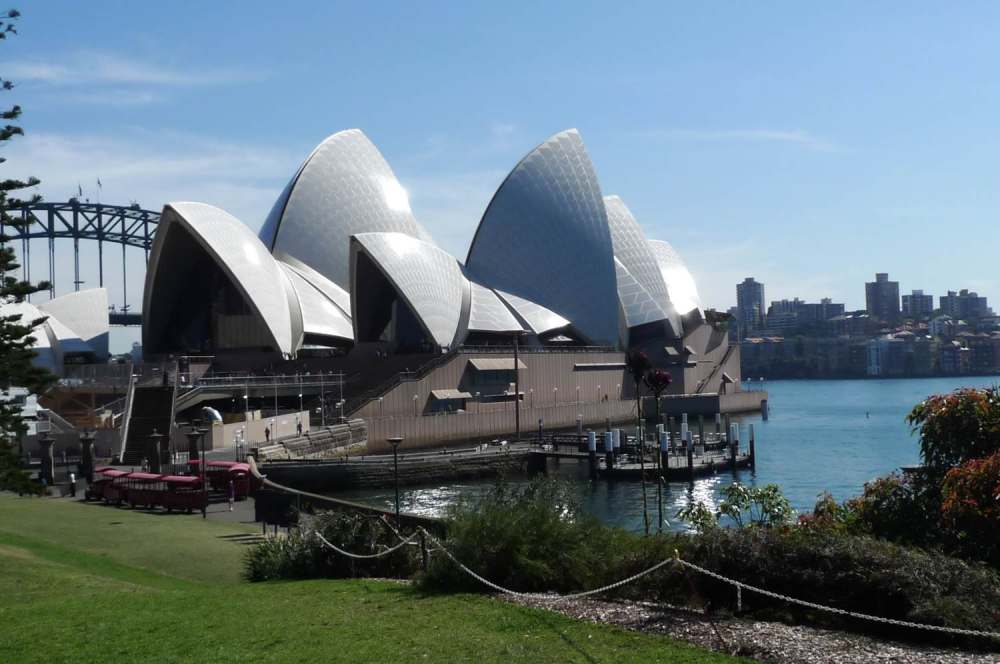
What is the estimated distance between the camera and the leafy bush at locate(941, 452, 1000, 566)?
384 inches

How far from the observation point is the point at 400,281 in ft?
187

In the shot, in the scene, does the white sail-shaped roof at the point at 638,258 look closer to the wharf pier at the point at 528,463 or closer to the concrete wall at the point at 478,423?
the concrete wall at the point at 478,423

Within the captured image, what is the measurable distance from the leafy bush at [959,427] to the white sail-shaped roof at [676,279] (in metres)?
66.4

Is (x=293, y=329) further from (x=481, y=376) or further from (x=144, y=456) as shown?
(x=144, y=456)

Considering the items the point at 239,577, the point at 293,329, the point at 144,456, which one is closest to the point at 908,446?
the point at 293,329

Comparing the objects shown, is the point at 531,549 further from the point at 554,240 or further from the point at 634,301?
the point at 634,301

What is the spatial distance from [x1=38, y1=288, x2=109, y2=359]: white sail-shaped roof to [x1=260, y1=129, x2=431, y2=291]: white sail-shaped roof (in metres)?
12.4

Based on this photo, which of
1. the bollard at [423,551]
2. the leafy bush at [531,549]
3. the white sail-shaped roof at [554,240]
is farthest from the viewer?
the white sail-shaped roof at [554,240]

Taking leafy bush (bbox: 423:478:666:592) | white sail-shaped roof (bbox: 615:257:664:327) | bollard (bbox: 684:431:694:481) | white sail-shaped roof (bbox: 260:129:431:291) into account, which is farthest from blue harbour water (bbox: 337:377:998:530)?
white sail-shaped roof (bbox: 260:129:431:291)

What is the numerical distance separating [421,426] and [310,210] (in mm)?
18934

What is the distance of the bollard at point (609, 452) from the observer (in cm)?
4091

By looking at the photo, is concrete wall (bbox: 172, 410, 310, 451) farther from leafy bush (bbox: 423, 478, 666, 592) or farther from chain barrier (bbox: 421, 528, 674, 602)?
chain barrier (bbox: 421, 528, 674, 602)

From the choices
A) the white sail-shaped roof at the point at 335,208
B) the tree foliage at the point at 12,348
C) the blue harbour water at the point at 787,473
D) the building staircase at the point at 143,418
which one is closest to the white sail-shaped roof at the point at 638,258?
the blue harbour water at the point at 787,473

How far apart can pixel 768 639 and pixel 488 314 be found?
178 feet
